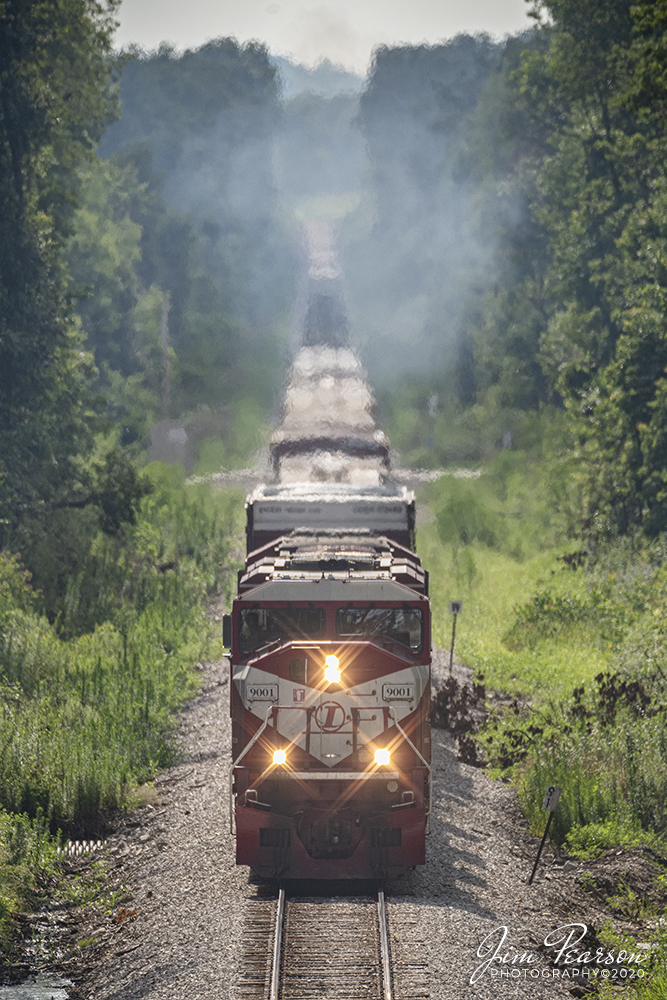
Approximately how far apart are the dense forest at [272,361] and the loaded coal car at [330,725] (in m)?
3.40

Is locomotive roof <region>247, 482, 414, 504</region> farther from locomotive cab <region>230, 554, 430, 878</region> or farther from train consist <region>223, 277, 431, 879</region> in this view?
locomotive cab <region>230, 554, 430, 878</region>

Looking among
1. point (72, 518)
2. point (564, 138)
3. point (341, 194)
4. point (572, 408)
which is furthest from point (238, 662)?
point (341, 194)

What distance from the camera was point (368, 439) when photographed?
40.9 metres

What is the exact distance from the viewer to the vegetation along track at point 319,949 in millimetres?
10219

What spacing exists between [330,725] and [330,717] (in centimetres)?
10

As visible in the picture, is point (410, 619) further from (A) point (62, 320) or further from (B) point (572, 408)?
(B) point (572, 408)

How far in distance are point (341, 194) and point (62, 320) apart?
78115 millimetres

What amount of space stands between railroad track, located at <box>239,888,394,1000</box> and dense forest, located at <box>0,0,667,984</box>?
337 centimetres

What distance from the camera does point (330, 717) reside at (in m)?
12.3

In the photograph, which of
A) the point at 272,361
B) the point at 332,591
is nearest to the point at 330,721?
the point at 332,591

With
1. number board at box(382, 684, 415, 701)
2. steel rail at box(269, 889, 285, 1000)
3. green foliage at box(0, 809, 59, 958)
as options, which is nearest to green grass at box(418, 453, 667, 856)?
number board at box(382, 684, 415, 701)

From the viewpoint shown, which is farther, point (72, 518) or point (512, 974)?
point (72, 518)

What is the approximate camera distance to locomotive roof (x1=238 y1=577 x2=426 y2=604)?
12.6m

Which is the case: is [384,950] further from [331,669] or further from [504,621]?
[504,621]
